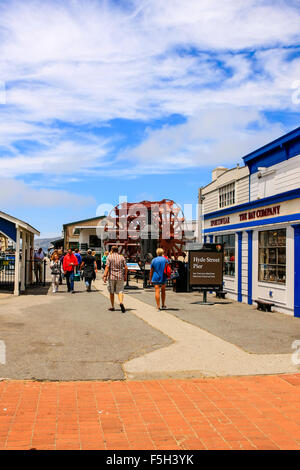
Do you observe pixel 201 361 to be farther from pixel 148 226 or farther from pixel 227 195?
pixel 148 226

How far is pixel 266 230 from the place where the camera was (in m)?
13.3

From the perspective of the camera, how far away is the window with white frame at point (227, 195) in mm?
20969

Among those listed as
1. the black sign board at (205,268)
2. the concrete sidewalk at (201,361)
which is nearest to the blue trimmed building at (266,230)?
the black sign board at (205,268)

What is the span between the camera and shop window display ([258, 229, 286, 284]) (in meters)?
12.3

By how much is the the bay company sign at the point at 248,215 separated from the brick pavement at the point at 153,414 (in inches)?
298

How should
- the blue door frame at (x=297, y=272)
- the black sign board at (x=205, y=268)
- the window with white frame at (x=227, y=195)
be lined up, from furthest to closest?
the window with white frame at (x=227, y=195) < the black sign board at (x=205, y=268) < the blue door frame at (x=297, y=272)

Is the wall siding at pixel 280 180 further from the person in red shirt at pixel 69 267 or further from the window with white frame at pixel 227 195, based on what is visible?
the person in red shirt at pixel 69 267

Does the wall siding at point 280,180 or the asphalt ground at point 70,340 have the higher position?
the wall siding at point 280,180

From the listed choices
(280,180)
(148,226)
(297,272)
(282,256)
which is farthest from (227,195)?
(297,272)

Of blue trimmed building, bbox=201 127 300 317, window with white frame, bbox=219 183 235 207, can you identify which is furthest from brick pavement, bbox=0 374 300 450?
window with white frame, bbox=219 183 235 207

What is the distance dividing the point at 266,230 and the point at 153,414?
9636 millimetres

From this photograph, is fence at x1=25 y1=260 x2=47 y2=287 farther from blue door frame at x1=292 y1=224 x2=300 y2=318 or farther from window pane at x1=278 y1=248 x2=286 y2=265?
blue door frame at x1=292 y1=224 x2=300 y2=318

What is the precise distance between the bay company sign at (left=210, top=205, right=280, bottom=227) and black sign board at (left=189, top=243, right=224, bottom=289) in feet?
5.45

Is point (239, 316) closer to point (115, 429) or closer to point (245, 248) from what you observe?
point (245, 248)
